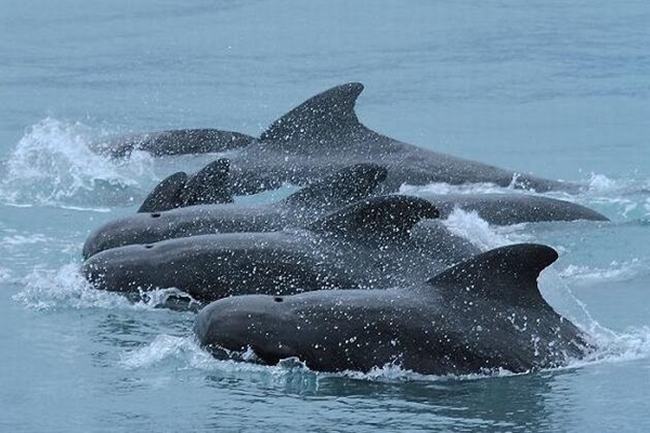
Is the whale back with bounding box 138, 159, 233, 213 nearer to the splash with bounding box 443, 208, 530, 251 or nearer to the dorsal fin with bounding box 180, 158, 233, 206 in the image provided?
the dorsal fin with bounding box 180, 158, 233, 206

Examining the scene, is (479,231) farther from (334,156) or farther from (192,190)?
(334,156)

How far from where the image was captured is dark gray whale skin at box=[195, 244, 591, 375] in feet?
38.6

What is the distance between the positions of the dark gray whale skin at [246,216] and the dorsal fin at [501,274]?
260 cm

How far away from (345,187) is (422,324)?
298 cm

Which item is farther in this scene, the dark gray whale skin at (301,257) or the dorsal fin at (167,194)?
the dorsal fin at (167,194)

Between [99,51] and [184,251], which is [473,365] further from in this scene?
[99,51]

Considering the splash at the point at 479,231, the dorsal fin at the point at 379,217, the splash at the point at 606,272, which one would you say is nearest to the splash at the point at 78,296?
the dorsal fin at the point at 379,217

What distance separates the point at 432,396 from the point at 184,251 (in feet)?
10.0

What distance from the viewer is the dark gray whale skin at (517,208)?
54.6 ft

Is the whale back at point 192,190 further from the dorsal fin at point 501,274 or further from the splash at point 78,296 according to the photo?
the dorsal fin at point 501,274

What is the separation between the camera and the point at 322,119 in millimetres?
18031

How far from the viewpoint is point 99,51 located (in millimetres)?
28500

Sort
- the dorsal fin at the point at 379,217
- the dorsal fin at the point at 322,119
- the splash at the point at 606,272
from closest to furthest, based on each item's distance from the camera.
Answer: the dorsal fin at the point at 379,217, the splash at the point at 606,272, the dorsal fin at the point at 322,119

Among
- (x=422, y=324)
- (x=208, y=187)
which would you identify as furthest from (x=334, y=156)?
(x=422, y=324)
